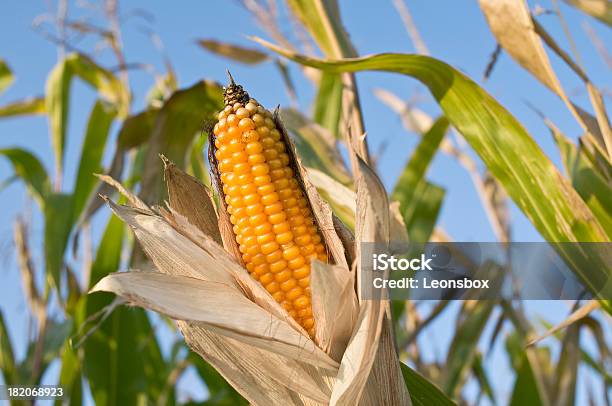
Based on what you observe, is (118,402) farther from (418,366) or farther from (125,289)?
(125,289)

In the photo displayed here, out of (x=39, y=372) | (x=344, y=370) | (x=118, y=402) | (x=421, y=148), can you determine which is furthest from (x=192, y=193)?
(x=39, y=372)

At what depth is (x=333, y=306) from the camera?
0.72 meters

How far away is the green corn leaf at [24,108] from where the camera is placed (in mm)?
2539

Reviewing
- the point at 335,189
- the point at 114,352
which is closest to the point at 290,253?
the point at 335,189

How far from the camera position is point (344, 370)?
0.70 meters

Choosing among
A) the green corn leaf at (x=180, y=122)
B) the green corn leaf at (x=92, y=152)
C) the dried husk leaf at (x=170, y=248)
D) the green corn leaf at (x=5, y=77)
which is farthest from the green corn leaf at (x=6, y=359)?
the dried husk leaf at (x=170, y=248)

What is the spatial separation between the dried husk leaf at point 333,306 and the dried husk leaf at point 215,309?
0.02 meters

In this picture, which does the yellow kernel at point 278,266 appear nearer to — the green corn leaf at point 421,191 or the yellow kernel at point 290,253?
the yellow kernel at point 290,253

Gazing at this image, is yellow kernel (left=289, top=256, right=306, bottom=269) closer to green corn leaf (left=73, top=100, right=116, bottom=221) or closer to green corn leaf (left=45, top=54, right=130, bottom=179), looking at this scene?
green corn leaf (left=73, top=100, right=116, bottom=221)

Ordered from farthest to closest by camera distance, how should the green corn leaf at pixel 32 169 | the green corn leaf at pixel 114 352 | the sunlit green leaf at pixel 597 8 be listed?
the green corn leaf at pixel 32 169, the green corn leaf at pixel 114 352, the sunlit green leaf at pixel 597 8

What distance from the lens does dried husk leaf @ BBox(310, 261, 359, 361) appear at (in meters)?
0.69

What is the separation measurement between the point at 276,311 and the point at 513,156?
0.63 meters

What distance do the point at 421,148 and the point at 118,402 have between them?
42.6 inches

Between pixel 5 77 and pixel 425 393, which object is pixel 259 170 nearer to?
pixel 425 393
